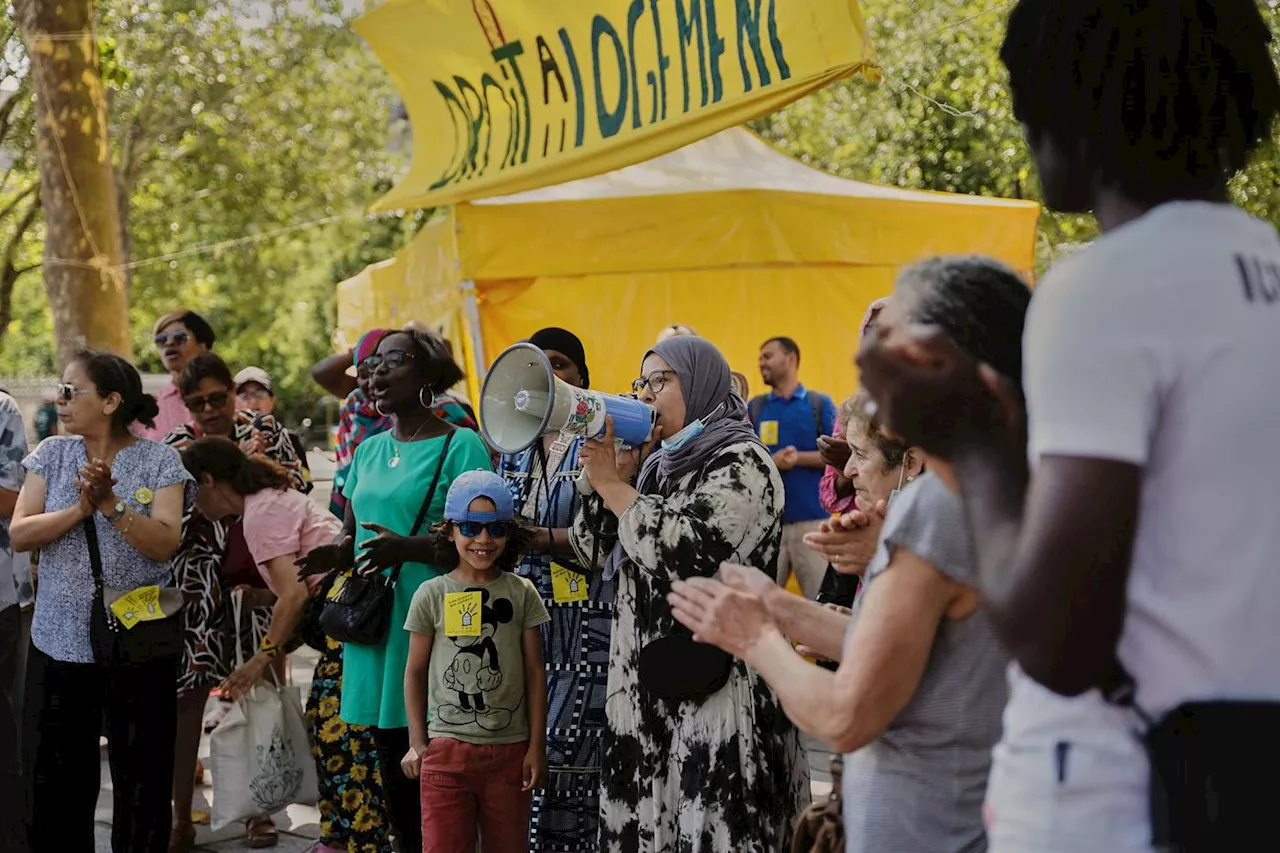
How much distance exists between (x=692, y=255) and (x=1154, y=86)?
6.87 meters

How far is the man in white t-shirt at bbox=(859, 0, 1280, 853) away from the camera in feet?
4.84

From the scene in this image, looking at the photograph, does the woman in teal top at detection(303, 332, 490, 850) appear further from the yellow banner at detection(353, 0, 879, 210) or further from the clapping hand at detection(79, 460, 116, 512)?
the yellow banner at detection(353, 0, 879, 210)

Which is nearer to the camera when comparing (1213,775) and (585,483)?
(1213,775)

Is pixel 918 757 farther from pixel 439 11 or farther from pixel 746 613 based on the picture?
pixel 439 11

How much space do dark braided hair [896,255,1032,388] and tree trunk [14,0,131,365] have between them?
34.2 feet

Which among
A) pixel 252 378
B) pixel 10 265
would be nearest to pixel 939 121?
pixel 252 378

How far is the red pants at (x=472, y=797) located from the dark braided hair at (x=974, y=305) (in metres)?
2.89

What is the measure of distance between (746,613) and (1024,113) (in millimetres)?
849

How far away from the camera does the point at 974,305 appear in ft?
Answer: 5.73

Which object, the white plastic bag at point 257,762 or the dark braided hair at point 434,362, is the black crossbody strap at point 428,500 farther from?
the white plastic bag at point 257,762

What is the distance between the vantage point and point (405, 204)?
27.3ft

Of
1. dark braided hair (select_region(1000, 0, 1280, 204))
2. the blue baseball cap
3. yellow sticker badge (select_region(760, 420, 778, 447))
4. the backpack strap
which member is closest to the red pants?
the blue baseball cap

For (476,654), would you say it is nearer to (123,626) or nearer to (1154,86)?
(123,626)

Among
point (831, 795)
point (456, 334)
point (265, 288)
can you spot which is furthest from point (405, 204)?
point (265, 288)
